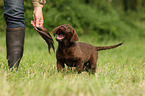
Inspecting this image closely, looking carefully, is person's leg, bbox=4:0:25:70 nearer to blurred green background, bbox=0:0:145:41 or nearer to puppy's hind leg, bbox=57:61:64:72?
puppy's hind leg, bbox=57:61:64:72

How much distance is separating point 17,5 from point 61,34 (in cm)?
78

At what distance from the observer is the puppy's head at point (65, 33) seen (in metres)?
2.65

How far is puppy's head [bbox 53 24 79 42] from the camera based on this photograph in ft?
8.70

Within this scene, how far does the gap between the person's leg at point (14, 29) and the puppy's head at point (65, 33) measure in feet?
2.04

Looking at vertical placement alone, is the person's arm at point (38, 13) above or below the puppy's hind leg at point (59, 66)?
above

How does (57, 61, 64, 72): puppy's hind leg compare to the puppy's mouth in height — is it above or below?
below

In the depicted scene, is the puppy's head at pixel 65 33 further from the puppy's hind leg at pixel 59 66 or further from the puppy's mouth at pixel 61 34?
the puppy's hind leg at pixel 59 66

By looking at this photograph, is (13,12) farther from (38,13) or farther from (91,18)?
(91,18)

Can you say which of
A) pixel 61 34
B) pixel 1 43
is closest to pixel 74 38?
pixel 61 34

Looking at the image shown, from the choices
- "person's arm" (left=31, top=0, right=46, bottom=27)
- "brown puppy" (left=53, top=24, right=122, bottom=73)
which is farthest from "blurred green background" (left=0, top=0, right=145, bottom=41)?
"brown puppy" (left=53, top=24, right=122, bottom=73)

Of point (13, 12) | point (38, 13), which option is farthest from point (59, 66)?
point (13, 12)

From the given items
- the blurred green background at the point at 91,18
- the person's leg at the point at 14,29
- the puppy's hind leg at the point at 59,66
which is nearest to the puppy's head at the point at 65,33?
the puppy's hind leg at the point at 59,66

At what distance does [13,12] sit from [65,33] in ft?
2.73

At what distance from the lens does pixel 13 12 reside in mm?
2811
